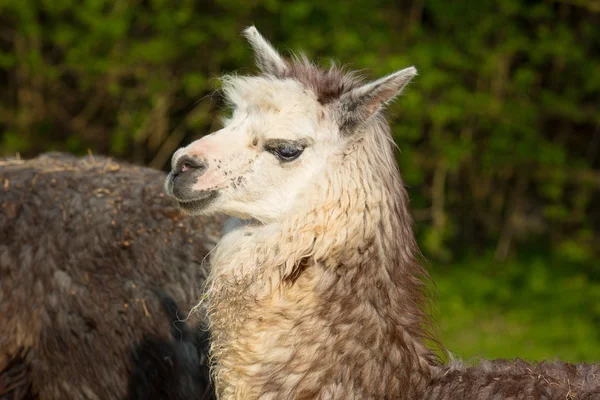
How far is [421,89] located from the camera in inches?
380

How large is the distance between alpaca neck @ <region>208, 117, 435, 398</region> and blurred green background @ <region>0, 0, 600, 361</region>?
243 inches

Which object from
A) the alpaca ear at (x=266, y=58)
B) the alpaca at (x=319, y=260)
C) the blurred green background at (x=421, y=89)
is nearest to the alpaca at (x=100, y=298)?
the alpaca at (x=319, y=260)

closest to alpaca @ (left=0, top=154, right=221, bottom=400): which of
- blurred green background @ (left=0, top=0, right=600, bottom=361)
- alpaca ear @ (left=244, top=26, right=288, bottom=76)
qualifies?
alpaca ear @ (left=244, top=26, right=288, bottom=76)

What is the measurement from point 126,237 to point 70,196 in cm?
35

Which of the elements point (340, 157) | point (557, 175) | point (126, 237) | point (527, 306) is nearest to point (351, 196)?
point (340, 157)

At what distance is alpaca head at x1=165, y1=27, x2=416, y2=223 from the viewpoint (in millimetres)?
2973

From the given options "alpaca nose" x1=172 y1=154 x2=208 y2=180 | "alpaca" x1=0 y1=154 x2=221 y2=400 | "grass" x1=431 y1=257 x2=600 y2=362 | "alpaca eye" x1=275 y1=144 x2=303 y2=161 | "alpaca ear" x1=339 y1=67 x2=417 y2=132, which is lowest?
"grass" x1=431 y1=257 x2=600 y2=362

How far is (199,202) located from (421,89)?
6927 millimetres

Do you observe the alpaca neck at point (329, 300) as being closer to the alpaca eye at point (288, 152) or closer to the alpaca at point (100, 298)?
the alpaca eye at point (288, 152)

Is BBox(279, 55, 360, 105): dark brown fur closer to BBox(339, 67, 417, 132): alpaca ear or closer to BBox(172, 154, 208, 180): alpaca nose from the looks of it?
BBox(339, 67, 417, 132): alpaca ear

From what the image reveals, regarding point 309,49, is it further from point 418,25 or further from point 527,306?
point 527,306

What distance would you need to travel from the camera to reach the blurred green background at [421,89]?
9570mm

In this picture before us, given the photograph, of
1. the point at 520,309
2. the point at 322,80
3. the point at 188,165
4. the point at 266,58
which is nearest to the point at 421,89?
the point at 520,309

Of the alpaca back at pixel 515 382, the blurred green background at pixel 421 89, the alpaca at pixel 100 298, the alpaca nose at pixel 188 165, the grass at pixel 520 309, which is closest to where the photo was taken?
the alpaca back at pixel 515 382
